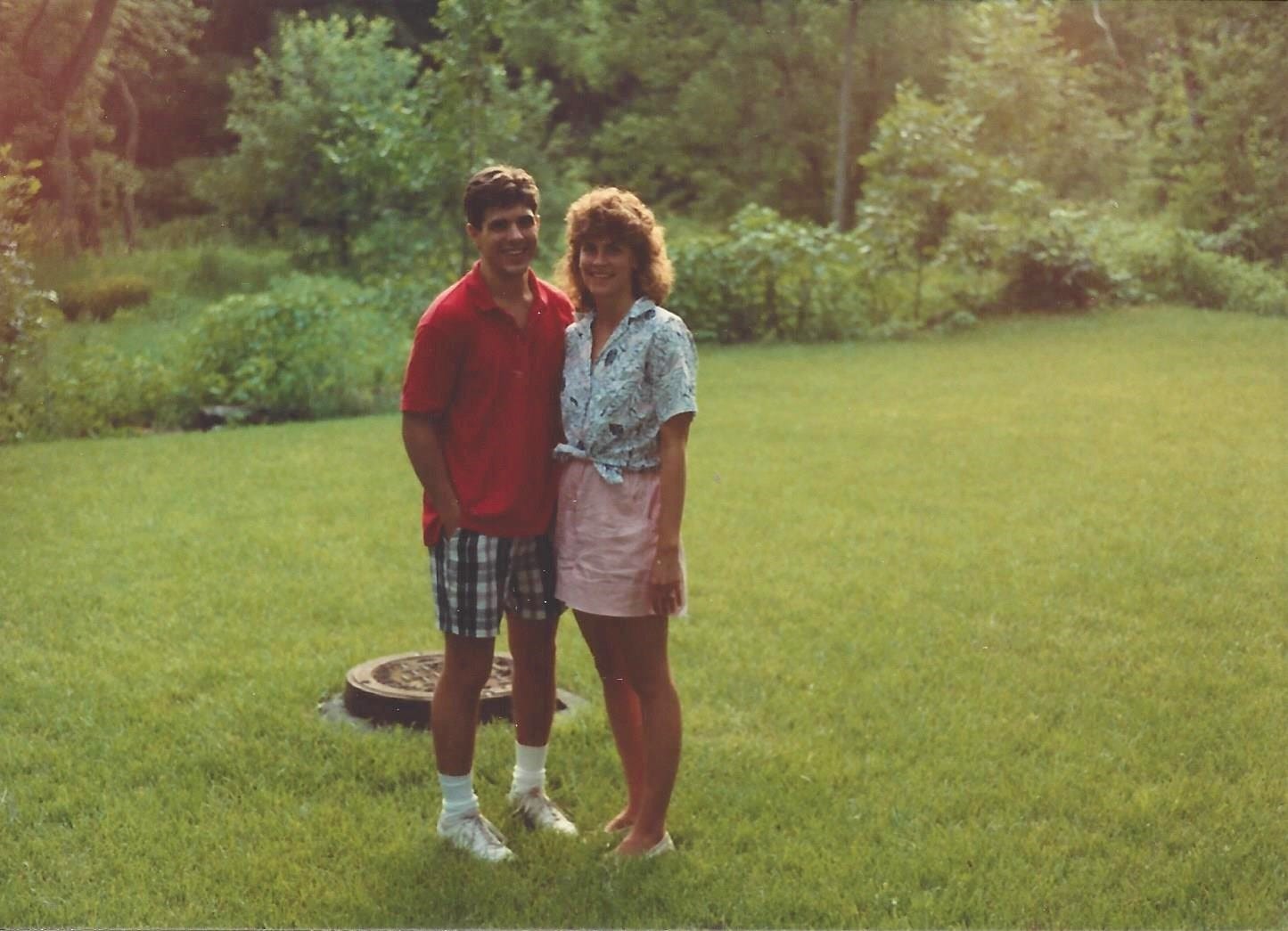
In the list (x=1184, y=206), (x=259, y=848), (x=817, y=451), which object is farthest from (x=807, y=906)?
(x=1184, y=206)

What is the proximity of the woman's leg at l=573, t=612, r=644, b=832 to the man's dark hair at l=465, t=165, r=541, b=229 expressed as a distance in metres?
0.99

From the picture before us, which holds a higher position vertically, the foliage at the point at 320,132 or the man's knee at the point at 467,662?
the foliage at the point at 320,132

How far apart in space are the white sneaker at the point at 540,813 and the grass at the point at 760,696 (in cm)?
8

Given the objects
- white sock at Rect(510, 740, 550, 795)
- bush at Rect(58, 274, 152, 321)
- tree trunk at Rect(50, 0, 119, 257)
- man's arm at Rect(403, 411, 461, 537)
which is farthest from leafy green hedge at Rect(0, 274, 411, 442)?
man's arm at Rect(403, 411, 461, 537)

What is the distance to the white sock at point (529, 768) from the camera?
379cm

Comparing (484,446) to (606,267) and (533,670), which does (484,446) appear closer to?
(606,267)

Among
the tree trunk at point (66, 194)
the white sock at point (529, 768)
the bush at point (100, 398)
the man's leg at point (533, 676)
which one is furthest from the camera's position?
the tree trunk at point (66, 194)

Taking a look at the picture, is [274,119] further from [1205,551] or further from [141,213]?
[1205,551]

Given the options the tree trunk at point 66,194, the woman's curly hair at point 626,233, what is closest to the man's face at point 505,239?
the woman's curly hair at point 626,233

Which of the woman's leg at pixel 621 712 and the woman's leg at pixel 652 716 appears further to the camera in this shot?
the woman's leg at pixel 621 712

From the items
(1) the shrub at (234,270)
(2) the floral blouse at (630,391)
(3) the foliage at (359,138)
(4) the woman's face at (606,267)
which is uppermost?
(3) the foliage at (359,138)

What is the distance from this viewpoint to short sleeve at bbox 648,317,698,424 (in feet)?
10.8

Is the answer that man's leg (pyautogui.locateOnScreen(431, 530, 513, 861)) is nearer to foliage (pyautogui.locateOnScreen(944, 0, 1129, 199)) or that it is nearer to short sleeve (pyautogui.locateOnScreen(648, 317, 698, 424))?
short sleeve (pyautogui.locateOnScreen(648, 317, 698, 424))

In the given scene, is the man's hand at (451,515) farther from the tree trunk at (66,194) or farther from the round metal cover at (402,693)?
the tree trunk at (66,194)
